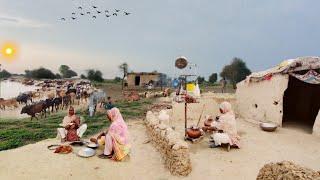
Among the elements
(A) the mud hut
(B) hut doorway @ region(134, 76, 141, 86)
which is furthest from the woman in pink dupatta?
(B) hut doorway @ region(134, 76, 141, 86)

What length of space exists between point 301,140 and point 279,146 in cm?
137

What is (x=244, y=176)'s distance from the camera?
9.25 m

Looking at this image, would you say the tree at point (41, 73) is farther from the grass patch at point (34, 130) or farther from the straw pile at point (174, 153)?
the straw pile at point (174, 153)

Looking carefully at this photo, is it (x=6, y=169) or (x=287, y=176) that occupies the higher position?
(x=287, y=176)

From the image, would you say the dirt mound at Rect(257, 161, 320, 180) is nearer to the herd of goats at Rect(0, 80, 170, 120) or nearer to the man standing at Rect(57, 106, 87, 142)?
the man standing at Rect(57, 106, 87, 142)

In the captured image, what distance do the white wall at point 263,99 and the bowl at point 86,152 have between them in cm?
842

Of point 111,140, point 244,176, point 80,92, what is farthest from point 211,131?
point 80,92

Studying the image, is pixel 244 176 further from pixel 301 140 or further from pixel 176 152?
pixel 301 140

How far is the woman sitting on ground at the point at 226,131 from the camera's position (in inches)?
450

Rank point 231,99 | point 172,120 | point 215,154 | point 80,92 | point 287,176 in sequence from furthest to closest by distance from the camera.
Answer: point 80,92, point 231,99, point 172,120, point 215,154, point 287,176

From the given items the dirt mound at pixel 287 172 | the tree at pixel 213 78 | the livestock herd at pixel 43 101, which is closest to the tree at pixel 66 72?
the tree at pixel 213 78

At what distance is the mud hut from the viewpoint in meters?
15.0

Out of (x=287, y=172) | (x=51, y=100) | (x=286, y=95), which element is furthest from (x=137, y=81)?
(x=287, y=172)

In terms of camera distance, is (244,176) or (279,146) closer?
(244,176)
